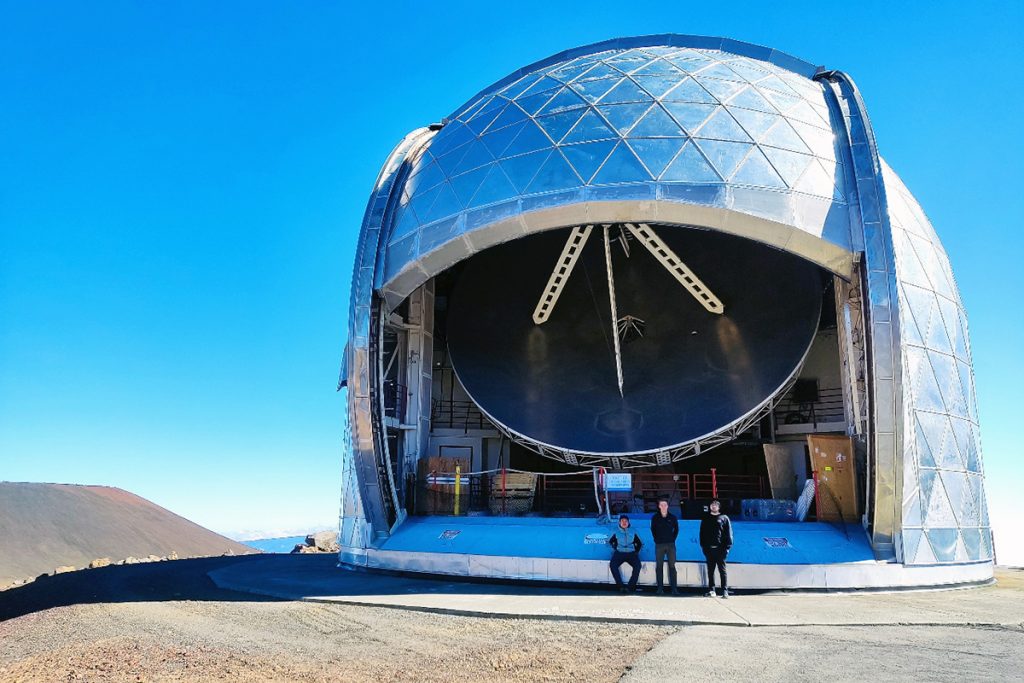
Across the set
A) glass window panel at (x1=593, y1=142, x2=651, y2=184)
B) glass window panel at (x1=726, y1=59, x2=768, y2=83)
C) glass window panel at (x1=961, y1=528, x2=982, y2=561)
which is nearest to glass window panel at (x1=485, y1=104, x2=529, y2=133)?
glass window panel at (x1=593, y1=142, x2=651, y2=184)

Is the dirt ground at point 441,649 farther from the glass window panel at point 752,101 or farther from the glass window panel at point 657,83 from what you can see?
the glass window panel at point 657,83

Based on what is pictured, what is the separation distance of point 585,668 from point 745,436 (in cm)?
1618

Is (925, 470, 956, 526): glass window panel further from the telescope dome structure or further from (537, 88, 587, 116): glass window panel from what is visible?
(537, 88, 587, 116): glass window panel

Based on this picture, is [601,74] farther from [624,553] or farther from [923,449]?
[624,553]

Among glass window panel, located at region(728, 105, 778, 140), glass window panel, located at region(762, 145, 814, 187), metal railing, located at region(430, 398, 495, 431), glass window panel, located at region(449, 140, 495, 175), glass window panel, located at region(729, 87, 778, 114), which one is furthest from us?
metal railing, located at region(430, 398, 495, 431)

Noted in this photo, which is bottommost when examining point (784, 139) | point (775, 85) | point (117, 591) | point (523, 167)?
point (117, 591)

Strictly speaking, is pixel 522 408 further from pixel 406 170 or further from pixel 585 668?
pixel 585 668

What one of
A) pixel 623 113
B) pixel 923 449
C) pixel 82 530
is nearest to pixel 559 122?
pixel 623 113

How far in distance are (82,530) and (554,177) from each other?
25015 millimetres

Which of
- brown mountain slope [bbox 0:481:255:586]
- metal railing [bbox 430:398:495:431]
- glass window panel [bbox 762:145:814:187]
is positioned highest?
glass window panel [bbox 762:145:814:187]

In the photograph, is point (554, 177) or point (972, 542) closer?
point (972, 542)

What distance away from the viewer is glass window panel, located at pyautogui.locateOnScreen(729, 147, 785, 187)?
1323 cm

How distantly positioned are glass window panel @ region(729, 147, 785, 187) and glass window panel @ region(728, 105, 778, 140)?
86 cm

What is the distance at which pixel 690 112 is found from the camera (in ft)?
48.1
